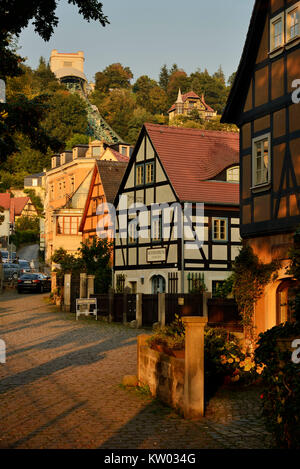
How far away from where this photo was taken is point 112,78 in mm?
168875

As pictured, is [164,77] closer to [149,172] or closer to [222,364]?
[149,172]

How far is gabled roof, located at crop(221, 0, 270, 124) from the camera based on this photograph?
18109mm

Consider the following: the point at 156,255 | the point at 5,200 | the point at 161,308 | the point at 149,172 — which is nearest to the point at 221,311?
the point at 161,308

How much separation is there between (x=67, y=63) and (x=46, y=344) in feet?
611

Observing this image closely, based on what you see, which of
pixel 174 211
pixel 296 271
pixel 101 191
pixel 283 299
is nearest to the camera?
pixel 296 271

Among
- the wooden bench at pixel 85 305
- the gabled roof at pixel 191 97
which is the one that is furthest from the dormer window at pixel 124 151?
the gabled roof at pixel 191 97

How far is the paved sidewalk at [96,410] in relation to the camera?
28.3 feet

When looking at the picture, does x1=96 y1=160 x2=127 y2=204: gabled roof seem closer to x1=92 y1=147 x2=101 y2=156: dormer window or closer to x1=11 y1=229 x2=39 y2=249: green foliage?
x1=92 y1=147 x2=101 y2=156: dormer window

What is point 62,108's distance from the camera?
10894 centimetres

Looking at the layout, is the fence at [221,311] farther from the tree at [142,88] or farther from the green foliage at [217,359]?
the tree at [142,88]

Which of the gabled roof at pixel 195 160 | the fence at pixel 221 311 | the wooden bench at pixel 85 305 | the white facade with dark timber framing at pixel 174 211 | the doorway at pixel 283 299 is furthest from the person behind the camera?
the gabled roof at pixel 195 160

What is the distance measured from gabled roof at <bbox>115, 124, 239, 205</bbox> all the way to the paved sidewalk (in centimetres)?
1600

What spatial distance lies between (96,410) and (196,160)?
26.1 metres
